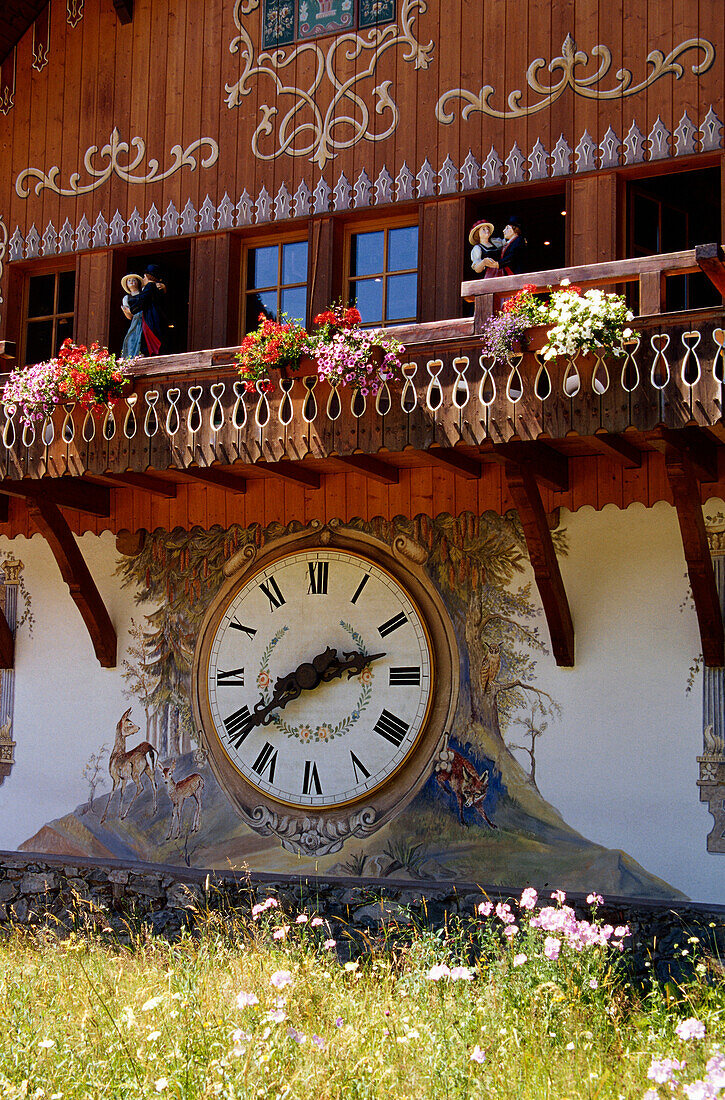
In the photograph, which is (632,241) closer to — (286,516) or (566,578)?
(566,578)

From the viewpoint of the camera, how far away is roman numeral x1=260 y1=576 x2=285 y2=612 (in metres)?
Answer: 10.7

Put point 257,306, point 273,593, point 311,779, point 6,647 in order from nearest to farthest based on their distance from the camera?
point 311,779
point 273,593
point 257,306
point 6,647

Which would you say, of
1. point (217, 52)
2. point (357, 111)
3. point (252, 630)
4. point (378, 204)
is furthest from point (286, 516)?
point (217, 52)

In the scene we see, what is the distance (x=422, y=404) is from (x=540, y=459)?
1.01 m

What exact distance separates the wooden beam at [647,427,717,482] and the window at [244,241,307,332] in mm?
3829

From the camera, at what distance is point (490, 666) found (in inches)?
388

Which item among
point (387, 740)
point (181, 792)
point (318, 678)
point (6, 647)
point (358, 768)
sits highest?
point (6, 647)

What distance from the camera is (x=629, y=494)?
951cm

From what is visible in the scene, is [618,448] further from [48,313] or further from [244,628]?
[48,313]

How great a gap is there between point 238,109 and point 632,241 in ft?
12.4

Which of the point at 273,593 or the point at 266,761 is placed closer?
the point at 266,761

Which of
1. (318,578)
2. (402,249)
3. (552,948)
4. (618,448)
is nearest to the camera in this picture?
(552,948)

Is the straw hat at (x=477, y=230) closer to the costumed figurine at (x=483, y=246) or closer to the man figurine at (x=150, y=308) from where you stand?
the costumed figurine at (x=483, y=246)

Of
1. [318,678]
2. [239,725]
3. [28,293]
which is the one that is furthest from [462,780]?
[28,293]
